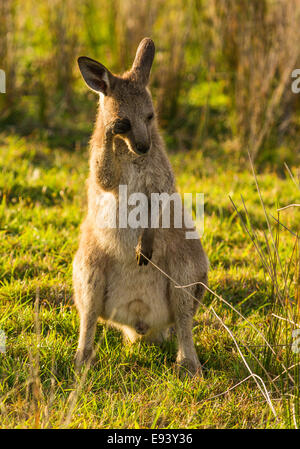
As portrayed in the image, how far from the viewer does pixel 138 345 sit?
Result: 304cm

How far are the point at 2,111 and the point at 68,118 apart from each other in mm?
773

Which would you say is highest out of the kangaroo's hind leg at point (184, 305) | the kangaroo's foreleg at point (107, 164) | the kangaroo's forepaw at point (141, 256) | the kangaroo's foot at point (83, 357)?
the kangaroo's foreleg at point (107, 164)

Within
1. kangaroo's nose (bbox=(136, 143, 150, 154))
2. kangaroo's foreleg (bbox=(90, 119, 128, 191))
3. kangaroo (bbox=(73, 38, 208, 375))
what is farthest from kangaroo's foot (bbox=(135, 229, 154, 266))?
kangaroo's nose (bbox=(136, 143, 150, 154))

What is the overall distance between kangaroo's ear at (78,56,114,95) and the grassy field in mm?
1013

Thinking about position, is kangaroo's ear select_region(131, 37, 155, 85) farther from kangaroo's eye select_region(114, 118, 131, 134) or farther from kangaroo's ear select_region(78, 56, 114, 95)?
kangaroo's eye select_region(114, 118, 131, 134)

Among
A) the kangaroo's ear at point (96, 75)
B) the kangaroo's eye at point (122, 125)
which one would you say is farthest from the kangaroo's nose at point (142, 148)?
the kangaroo's ear at point (96, 75)

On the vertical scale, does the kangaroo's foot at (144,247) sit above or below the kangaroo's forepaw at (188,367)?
above

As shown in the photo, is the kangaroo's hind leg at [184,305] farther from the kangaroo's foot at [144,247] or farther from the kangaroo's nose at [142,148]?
the kangaroo's nose at [142,148]

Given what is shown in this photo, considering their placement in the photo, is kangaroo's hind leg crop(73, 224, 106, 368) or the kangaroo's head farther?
kangaroo's hind leg crop(73, 224, 106, 368)

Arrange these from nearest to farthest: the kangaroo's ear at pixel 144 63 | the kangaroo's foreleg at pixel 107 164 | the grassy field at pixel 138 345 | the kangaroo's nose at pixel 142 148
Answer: the grassy field at pixel 138 345, the kangaroo's nose at pixel 142 148, the kangaroo's foreleg at pixel 107 164, the kangaroo's ear at pixel 144 63

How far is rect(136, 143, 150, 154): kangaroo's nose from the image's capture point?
2664mm

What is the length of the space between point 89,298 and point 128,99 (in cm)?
100

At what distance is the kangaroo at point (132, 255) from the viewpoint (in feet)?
9.30

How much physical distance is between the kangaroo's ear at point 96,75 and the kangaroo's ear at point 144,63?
16 centimetres
